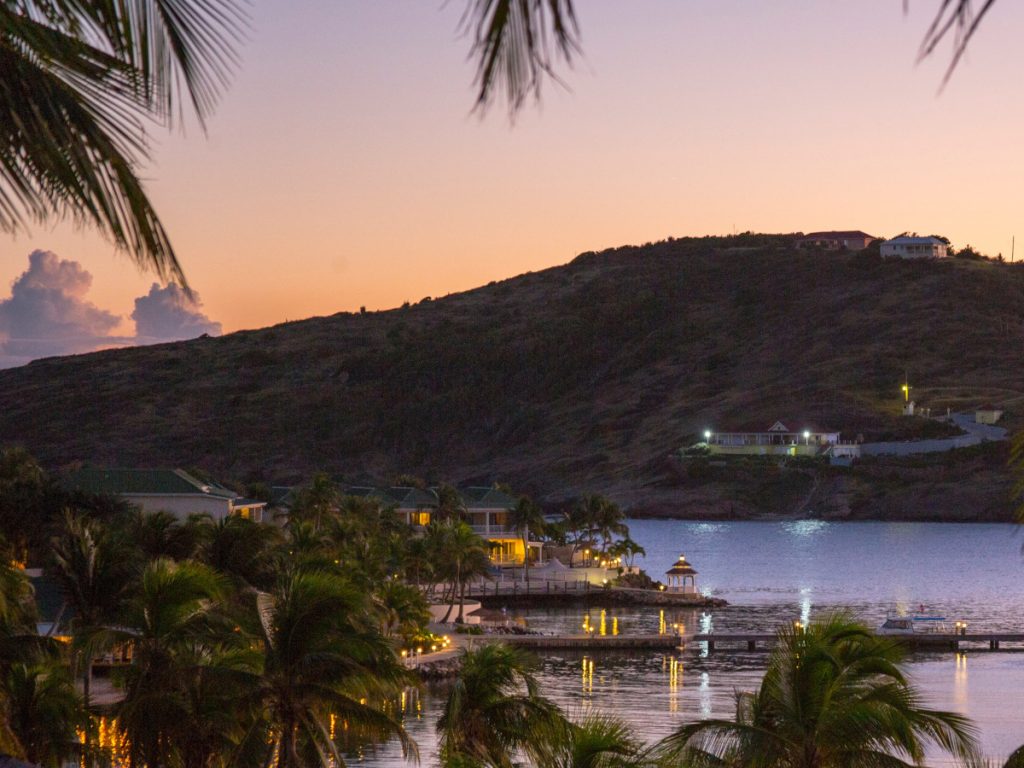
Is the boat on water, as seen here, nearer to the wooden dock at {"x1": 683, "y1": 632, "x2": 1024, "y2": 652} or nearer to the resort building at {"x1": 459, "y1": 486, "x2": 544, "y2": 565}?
the wooden dock at {"x1": 683, "y1": 632, "x2": 1024, "y2": 652}

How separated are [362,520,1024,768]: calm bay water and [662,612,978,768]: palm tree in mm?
8637

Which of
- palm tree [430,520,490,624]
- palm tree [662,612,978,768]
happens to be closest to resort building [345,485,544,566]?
palm tree [430,520,490,624]

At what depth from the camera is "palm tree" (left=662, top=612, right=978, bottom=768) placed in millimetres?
14953

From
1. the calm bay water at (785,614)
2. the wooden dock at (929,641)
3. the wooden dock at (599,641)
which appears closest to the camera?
the calm bay water at (785,614)

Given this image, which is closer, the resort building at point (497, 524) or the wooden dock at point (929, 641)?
the wooden dock at point (929, 641)

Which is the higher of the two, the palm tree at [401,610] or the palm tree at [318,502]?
the palm tree at [318,502]

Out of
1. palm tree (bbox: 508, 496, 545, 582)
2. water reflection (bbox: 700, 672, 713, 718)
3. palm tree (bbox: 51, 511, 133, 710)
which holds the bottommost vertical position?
water reflection (bbox: 700, 672, 713, 718)

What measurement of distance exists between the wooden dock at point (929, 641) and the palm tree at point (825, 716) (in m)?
66.4

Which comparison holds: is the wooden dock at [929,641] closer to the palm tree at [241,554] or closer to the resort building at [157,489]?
the resort building at [157,489]

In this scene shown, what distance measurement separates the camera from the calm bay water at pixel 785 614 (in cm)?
6269

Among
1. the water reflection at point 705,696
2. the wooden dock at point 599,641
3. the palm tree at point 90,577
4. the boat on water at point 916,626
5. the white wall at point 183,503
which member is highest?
the white wall at point 183,503

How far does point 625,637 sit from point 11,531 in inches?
1328

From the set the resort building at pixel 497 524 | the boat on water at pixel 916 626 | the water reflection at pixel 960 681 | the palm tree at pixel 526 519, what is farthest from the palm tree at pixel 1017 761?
the resort building at pixel 497 524

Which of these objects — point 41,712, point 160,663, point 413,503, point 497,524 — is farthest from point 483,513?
point 160,663
